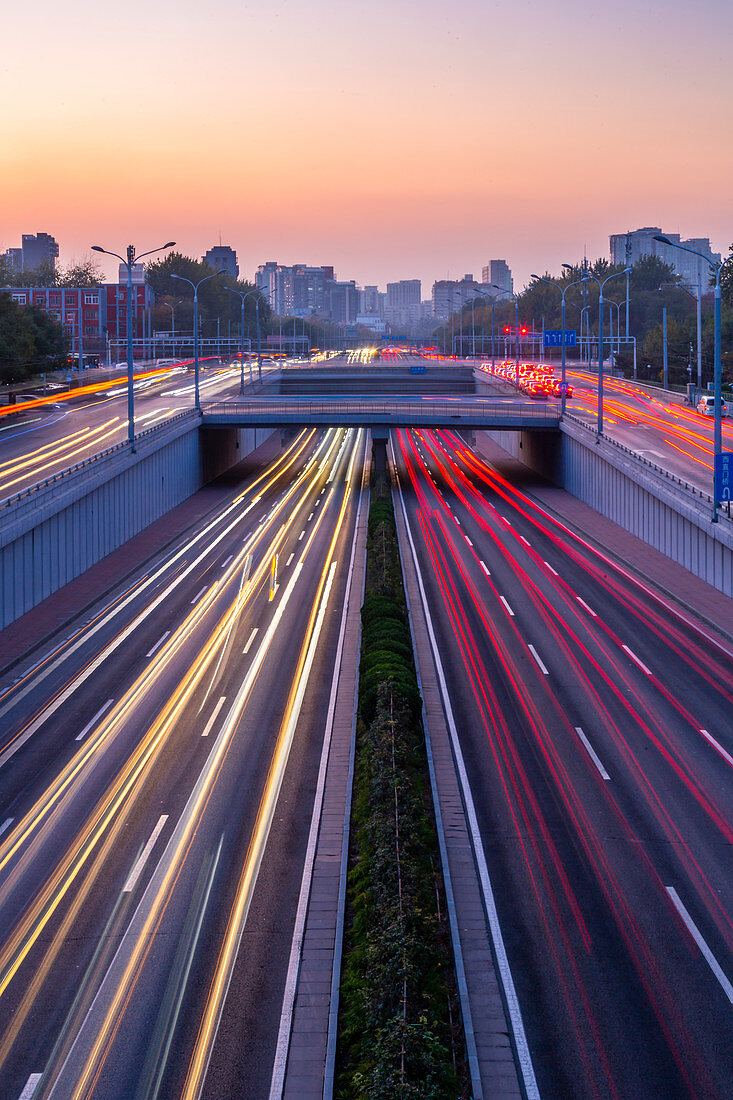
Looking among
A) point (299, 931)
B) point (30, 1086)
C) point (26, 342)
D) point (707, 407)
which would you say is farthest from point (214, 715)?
point (26, 342)

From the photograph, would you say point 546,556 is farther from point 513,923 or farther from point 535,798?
point 513,923

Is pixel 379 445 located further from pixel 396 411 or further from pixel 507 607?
pixel 507 607

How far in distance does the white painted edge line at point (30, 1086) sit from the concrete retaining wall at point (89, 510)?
68.4 ft

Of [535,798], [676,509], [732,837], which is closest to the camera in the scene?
[732,837]

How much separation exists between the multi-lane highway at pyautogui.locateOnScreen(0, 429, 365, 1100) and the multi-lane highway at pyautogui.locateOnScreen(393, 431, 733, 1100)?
399 cm

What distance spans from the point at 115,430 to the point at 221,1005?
163 feet

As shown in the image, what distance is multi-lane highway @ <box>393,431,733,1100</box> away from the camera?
13680mm

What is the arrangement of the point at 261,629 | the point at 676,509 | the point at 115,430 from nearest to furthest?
the point at 261,629 → the point at 676,509 → the point at 115,430

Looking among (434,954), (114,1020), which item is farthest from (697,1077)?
(114,1020)

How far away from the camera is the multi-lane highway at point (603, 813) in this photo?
1368 centimetres

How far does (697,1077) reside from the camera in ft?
42.0

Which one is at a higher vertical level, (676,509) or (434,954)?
(676,509)

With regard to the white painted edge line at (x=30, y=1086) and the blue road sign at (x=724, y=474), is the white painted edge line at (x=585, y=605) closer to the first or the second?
the blue road sign at (x=724, y=474)

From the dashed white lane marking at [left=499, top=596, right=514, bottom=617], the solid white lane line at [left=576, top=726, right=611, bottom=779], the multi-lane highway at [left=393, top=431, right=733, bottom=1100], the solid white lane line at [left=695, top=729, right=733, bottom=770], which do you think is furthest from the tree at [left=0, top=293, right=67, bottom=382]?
the solid white lane line at [left=695, top=729, right=733, bottom=770]
